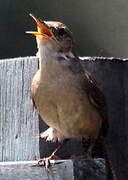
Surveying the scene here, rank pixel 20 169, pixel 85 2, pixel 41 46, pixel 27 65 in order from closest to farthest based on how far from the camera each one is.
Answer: pixel 20 169 < pixel 27 65 < pixel 41 46 < pixel 85 2

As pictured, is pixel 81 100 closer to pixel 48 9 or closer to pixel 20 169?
pixel 20 169

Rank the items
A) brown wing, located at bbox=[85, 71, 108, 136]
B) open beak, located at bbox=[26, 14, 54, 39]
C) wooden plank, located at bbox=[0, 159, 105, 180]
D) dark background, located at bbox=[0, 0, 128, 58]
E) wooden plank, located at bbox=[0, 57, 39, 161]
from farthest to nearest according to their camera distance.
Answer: dark background, located at bbox=[0, 0, 128, 58], open beak, located at bbox=[26, 14, 54, 39], brown wing, located at bbox=[85, 71, 108, 136], wooden plank, located at bbox=[0, 57, 39, 161], wooden plank, located at bbox=[0, 159, 105, 180]

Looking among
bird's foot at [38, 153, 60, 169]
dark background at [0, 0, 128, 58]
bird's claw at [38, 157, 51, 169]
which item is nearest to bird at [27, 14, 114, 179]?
bird's foot at [38, 153, 60, 169]

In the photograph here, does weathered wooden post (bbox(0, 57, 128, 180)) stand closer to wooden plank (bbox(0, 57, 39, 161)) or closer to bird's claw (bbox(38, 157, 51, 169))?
wooden plank (bbox(0, 57, 39, 161))

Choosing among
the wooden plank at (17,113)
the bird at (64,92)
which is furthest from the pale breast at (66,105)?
the wooden plank at (17,113)

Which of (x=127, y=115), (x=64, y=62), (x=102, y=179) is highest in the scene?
(x=64, y=62)

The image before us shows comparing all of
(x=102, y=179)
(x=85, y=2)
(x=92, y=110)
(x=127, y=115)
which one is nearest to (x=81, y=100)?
(x=92, y=110)

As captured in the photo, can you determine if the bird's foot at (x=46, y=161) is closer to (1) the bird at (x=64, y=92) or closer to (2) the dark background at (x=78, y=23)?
(1) the bird at (x=64, y=92)
